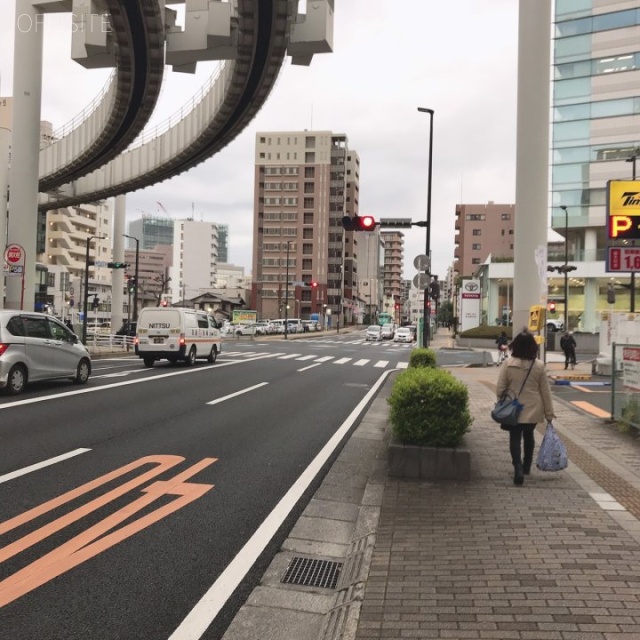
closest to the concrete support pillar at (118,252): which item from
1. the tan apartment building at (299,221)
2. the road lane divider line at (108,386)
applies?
the road lane divider line at (108,386)

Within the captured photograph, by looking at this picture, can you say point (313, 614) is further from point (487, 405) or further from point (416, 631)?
point (487, 405)

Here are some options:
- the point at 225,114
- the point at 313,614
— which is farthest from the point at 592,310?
the point at 313,614

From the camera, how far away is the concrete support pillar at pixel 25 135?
21312mm

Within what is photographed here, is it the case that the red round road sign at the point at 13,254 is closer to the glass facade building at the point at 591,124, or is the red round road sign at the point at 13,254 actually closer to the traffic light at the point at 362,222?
the traffic light at the point at 362,222

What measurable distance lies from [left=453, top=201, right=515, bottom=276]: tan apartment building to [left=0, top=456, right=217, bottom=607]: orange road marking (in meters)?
91.6

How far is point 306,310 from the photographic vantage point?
346 feet

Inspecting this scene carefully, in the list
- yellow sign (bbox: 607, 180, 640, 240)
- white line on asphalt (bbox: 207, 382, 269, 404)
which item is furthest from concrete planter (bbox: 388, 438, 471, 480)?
yellow sign (bbox: 607, 180, 640, 240)

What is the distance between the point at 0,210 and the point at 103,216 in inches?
2851

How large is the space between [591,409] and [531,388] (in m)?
7.29

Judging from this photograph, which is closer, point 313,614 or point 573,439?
point 313,614

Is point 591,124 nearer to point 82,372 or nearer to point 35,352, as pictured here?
point 82,372

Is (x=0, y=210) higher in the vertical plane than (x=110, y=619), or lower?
higher

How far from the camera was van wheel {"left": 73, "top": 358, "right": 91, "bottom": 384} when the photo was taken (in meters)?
14.4

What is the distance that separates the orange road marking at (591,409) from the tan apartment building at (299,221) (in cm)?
9061
